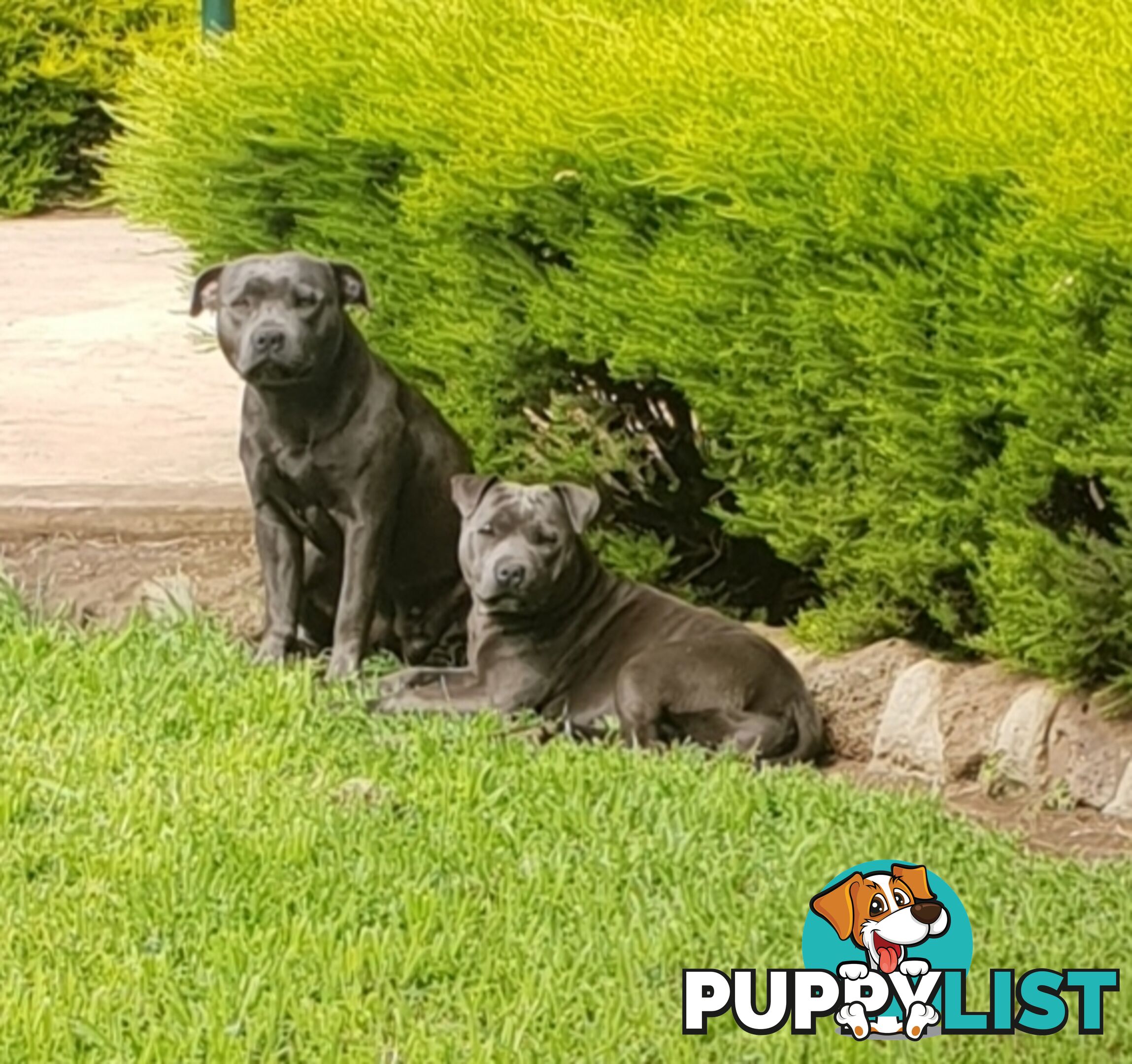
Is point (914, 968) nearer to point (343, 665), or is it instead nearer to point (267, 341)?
point (343, 665)

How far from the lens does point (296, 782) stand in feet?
20.8

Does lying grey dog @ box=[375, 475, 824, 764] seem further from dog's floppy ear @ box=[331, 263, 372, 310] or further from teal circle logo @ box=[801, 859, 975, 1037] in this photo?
teal circle logo @ box=[801, 859, 975, 1037]

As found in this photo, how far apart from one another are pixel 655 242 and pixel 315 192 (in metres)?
1.61

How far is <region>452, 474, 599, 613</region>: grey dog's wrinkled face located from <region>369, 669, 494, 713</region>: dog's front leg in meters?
0.23

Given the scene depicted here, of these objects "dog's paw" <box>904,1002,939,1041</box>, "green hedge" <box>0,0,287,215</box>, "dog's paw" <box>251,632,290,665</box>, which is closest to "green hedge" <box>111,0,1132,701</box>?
"dog's paw" <box>251,632,290,665</box>

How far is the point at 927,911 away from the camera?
527cm

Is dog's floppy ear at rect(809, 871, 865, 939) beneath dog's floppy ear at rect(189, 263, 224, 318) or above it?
beneath

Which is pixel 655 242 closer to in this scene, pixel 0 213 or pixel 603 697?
pixel 603 697

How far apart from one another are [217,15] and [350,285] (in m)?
4.17

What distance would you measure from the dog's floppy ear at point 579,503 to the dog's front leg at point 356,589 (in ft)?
1.95

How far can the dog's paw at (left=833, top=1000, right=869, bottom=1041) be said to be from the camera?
4.88 metres

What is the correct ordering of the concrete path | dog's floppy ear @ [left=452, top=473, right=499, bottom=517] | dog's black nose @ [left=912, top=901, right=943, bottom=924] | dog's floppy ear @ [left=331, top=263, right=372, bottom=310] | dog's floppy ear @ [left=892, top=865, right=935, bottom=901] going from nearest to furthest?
dog's black nose @ [left=912, top=901, right=943, bottom=924], dog's floppy ear @ [left=892, top=865, right=935, bottom=901], dog's floppy ear @ [left=452, top=473, right=499, bottom=517], dog's floppy ear @ [left=331, top=263, right=372, bottom=310], the concrete path

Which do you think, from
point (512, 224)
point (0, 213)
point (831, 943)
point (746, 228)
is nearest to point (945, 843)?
point (831, 943)

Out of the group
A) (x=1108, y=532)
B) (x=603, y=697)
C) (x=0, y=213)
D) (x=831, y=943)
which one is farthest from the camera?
(x=0, y=213)
